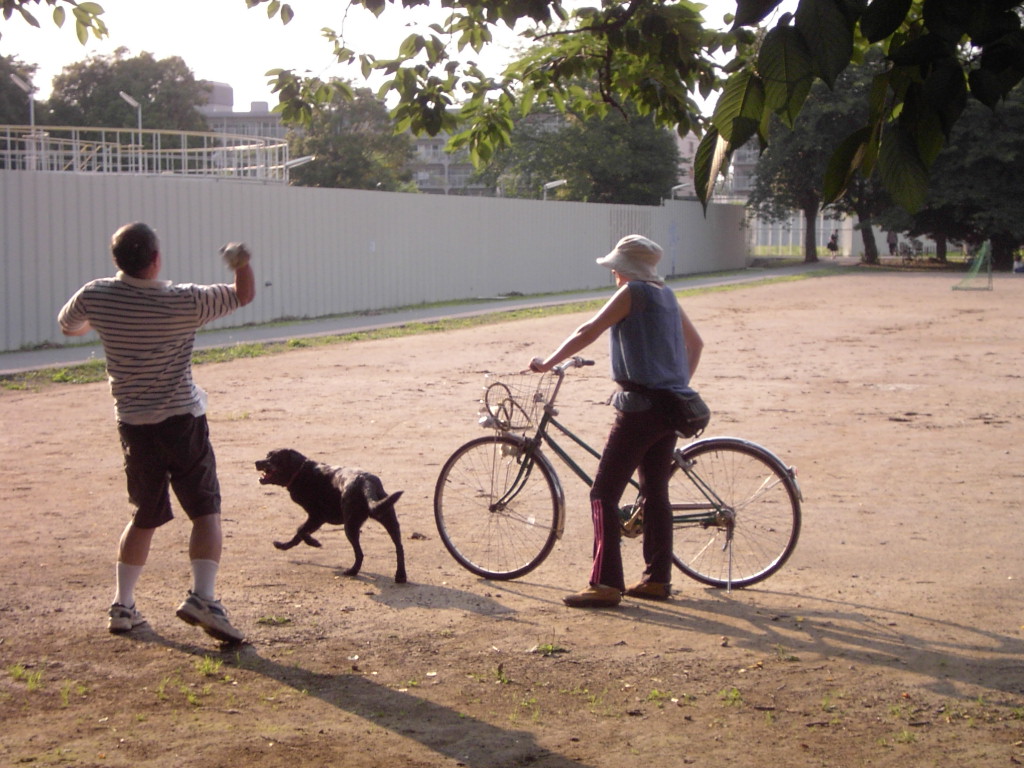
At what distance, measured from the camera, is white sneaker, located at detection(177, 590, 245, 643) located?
4.52 metres

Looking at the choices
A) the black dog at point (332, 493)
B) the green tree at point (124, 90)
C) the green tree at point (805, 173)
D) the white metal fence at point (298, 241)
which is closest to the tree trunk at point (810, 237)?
the green tree at point (805, 173)

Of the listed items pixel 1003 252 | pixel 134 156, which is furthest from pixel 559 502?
pixel 1003 252

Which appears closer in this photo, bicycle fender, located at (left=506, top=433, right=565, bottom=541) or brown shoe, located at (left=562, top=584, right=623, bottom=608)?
brown shoe, located at (left=562, top=584, right=623, bottom=608)

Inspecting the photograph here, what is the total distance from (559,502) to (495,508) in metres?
0.42

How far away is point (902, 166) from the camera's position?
2.07m

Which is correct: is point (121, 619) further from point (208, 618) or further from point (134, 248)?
point (134, 248)

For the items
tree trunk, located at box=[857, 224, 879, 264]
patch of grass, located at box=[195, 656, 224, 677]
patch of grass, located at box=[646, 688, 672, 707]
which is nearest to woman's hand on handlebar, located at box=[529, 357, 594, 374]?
patch of grass, located at box=[646, 688, 672, 707]

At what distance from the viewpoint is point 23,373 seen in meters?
13.4

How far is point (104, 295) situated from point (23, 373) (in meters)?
9.67

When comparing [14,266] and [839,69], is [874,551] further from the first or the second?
[14,266]

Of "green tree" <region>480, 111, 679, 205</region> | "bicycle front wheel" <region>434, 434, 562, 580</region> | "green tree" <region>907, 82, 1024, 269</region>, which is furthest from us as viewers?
"green tree" <region>480, 111, 679, 205</region>

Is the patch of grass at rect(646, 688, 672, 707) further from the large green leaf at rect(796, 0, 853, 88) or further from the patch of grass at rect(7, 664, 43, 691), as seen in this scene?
the large green leaf at rect(796, 0, 853, 88)

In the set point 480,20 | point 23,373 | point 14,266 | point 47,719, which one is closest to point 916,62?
point 47,719

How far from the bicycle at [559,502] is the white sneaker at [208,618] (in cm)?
142
